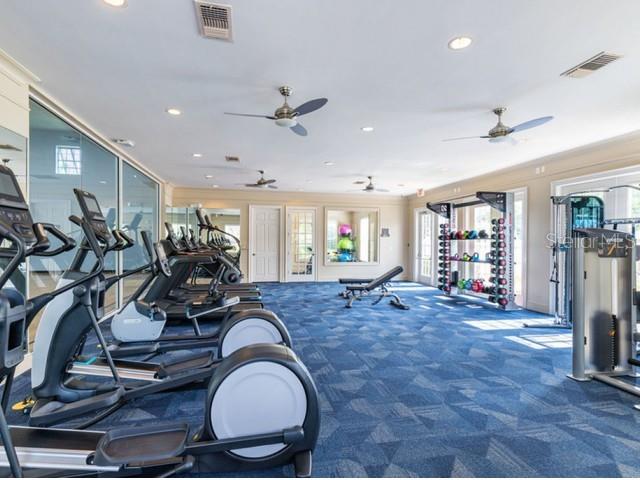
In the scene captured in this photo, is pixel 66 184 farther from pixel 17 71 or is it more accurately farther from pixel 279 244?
pixel 279 244

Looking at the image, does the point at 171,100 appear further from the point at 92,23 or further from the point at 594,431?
the point at 594,431

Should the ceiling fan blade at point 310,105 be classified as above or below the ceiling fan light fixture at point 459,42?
below

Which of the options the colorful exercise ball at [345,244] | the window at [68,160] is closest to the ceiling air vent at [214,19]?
the window at [68,160]

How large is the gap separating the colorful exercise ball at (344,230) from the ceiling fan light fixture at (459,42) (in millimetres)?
8431

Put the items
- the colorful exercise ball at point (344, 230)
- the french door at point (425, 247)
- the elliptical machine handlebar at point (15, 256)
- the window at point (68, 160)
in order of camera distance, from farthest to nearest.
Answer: the colorful exercise ball at point (344, 230), the french door at point (425, 247), the window at point (68, 160), the elliptical machine handlebar at point (15, 256)

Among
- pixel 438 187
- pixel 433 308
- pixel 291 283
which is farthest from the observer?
pixel 291 283

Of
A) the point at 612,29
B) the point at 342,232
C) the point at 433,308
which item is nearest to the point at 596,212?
the point at 433,308

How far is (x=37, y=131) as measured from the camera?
3.61m

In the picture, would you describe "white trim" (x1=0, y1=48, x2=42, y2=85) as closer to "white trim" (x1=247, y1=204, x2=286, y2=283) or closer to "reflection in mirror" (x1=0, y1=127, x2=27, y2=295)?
"reflection in mirror" (x1=0, y1=127, x2=27, y2=295)

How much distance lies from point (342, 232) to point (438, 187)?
345 cm

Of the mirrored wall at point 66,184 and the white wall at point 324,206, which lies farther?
the white wall at point 324,206

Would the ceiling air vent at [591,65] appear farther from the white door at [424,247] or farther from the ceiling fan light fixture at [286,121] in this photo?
the white door at [424,247]

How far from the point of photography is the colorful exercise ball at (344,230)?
35.5ft

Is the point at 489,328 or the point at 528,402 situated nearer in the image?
the point at 528,402
